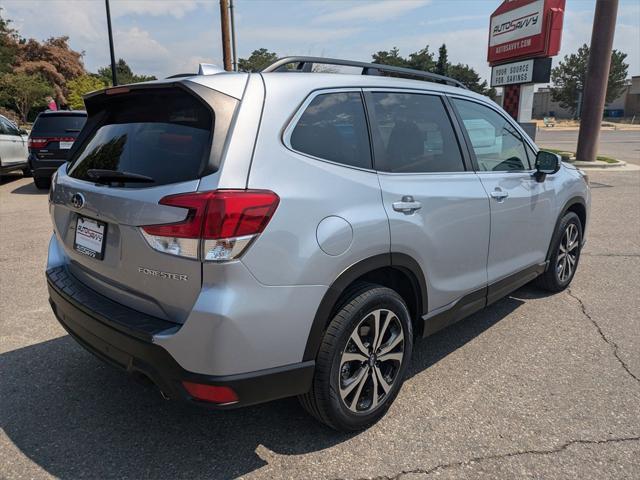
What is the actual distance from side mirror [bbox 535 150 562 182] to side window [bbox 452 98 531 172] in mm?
87

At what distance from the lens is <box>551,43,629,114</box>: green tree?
260ft

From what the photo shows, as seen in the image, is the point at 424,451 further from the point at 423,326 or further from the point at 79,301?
the point at 79,301

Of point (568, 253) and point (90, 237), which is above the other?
point (90, 237)

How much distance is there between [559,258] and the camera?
15.1 feet

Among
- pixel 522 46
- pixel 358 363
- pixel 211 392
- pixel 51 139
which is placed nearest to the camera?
pixel 211 392

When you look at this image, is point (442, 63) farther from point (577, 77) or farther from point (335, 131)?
point (577, 77)

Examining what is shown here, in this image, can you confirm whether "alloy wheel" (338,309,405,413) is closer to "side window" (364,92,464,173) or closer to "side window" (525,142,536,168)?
"side window" (364,92,464,173)

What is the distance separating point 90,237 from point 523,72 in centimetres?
1680

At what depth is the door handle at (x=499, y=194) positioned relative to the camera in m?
3.39

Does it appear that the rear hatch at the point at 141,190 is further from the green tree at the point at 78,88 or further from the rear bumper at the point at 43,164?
the green tree at the point at 78,88

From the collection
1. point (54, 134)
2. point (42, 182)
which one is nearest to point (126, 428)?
point (54, 134)

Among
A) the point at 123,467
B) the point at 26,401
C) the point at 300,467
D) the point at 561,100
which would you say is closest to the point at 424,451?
the point at 300,467

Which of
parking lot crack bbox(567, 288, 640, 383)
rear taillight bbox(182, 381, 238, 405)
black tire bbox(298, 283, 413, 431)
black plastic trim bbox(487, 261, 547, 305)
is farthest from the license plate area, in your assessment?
parking lot crack bbox(567, 288, 640, 383)

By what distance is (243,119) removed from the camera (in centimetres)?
217
